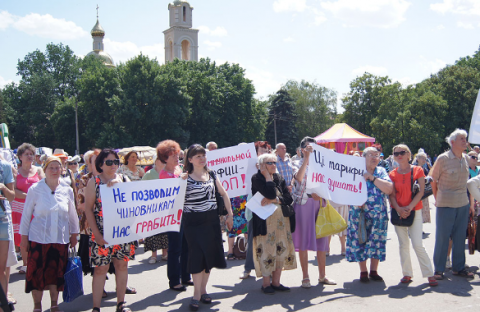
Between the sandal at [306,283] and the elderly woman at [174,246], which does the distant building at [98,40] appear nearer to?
the elderly woman at [174,246]

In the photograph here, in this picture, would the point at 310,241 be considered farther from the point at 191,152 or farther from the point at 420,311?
the point at 191,152

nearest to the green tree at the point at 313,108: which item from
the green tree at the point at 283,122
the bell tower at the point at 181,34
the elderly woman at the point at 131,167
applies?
the green tree at the point at 283,122

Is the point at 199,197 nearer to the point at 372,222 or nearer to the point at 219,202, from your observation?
the point at 219,202

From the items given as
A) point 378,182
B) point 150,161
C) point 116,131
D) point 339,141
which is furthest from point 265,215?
point 116,131

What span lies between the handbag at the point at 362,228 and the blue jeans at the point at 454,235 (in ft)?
3.80

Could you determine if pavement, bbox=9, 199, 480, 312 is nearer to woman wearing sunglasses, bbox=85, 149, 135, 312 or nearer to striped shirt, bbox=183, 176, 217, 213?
woman wearing sunglasses, bbox=85, 149, 135, 312

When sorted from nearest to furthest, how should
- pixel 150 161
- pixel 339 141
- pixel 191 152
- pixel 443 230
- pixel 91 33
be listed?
pixel 191 152 < pixel 443 230 < pixel 339 141 < pixel 150 161 < pixel 91 33

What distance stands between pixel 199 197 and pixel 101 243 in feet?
4.22

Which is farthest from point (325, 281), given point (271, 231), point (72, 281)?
point (72, 281)

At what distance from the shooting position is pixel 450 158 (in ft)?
21.7

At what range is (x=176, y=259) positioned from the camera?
651cm

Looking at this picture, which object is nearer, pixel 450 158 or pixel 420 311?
pixel 420 311

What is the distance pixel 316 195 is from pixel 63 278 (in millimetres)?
3517

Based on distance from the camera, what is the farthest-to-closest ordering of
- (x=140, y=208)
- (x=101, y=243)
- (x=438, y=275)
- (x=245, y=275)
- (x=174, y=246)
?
(x=245, y=275)
(x=174, y=246)
(x=438, y=275)
(x=140, y=208)
(x=101, y=243)
